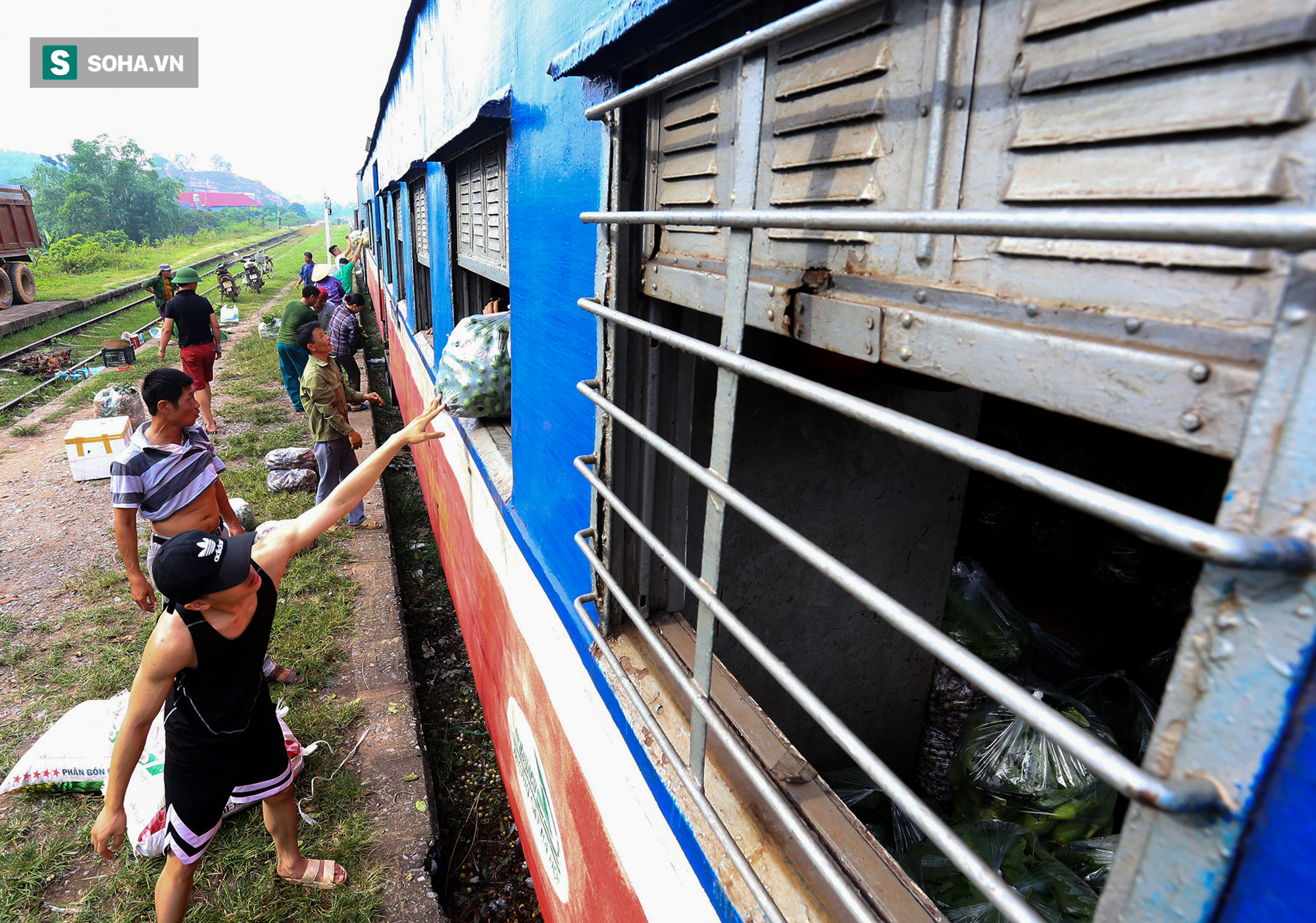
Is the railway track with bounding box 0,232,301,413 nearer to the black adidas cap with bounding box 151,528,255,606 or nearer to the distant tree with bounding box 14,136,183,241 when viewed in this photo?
the black adidas cap with bounding box 151,528,255,606

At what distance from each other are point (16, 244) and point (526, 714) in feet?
81.8

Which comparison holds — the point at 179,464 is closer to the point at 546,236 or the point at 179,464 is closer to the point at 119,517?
the point at 119,517

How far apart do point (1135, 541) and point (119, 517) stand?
6.11 metres

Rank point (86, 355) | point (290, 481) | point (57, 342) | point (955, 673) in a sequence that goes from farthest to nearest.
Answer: point (57, 342), point (86, 355), point (290, 481), point (955, 673)

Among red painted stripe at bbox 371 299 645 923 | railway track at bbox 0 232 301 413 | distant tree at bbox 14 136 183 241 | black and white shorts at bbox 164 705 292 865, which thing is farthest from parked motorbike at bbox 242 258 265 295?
distant tree at bbox 14 136 183 241

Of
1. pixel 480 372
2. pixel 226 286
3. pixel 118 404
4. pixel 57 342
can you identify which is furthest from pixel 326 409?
pixel 226 286

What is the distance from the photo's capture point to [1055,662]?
118 inches

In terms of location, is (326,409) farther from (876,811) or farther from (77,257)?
(77,257)

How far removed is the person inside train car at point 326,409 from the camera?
5367mm

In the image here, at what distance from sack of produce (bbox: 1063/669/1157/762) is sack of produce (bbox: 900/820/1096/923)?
759 mm

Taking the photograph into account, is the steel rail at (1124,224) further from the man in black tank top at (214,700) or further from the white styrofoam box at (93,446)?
the white styrofoam box at (93,446)

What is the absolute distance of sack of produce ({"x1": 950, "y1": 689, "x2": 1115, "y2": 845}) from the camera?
6.60 ft

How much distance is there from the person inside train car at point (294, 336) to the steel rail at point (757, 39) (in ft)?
22.5

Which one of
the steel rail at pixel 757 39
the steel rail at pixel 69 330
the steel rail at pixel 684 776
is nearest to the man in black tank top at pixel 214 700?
the steel rail at pixel 684 776
